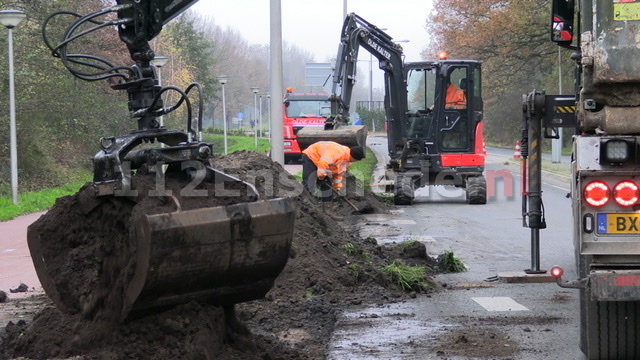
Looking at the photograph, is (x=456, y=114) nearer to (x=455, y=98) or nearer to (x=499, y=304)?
(x=455, y=98)

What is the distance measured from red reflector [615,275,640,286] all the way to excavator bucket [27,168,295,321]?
6.63 ft

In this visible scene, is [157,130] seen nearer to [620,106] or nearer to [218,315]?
[218,315]

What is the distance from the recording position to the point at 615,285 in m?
5.56

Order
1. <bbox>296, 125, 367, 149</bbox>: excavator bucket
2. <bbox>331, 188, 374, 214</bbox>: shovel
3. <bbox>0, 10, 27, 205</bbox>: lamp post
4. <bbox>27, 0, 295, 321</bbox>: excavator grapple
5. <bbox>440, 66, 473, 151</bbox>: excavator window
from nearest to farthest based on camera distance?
<bbox>27, 0, 295, 321</bbox>: excavator grapple < <bbox>331, 188, 374, 214</bbox>: shovel < <bbox>296, 125, 367, 149</bbox>: excavator bucket < <bbox>0, 10, 27, 205</bbox>: lamp post < <bbox>440, 66, 473, 151</bbox>: excavator window

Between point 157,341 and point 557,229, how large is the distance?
36.4 feet

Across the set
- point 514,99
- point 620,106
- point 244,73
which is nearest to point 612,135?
point 620,106

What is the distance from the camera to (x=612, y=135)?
229 inches

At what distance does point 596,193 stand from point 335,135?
1313 centimetres

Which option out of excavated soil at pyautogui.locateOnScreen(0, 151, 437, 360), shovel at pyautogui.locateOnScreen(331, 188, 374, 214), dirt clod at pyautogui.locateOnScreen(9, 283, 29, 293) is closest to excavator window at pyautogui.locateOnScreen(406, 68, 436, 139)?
shovel at pyautogui.locateOnScreen(331, 188, 374, 214)

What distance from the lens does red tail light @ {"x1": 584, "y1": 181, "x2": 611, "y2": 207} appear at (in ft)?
18.8

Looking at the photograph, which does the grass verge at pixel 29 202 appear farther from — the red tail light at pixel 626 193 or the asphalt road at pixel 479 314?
the red tail light at pixel 626 193

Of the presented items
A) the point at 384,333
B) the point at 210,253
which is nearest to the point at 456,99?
the point at 384,333

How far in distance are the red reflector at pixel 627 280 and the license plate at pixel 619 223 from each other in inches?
11.4

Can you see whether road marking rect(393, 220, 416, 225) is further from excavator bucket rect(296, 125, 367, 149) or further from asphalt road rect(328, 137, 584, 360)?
excavator bucket rect(296, 125, 367, 149)
